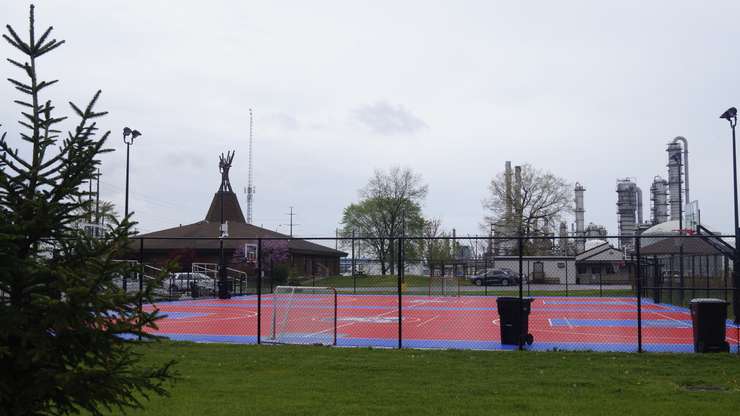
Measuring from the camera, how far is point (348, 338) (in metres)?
17.7

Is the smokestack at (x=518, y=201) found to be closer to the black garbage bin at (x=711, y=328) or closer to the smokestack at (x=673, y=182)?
the smokestack at (x=673, y=182)

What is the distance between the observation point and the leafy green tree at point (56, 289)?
4.28 meters

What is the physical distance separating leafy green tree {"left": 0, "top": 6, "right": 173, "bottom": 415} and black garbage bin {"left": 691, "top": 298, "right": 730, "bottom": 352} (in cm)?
1257

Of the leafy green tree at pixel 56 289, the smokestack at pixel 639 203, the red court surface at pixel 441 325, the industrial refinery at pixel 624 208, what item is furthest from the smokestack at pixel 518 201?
the leafy green tree at pixel 56 289

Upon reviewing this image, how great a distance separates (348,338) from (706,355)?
8.24m

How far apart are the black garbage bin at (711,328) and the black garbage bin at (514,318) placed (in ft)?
11.5

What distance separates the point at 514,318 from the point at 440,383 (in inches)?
231

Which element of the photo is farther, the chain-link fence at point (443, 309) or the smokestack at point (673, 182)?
the smokestack at point (673, 182)

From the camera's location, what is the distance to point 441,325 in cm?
2183

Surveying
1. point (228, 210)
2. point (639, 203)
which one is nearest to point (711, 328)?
point (228, 210)

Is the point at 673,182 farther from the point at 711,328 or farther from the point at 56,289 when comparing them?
the point at 56,289

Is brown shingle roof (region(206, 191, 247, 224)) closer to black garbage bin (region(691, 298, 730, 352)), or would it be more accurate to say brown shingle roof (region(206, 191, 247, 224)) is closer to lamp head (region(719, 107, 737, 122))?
lamp head (region(719, 107, 737, 122))

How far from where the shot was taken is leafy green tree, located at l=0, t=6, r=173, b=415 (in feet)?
14.0

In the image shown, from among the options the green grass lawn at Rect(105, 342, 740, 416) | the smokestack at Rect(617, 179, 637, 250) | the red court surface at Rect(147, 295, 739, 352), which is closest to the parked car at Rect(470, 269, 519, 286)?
the red court surface at Rect(147, 295, 739, 352)
